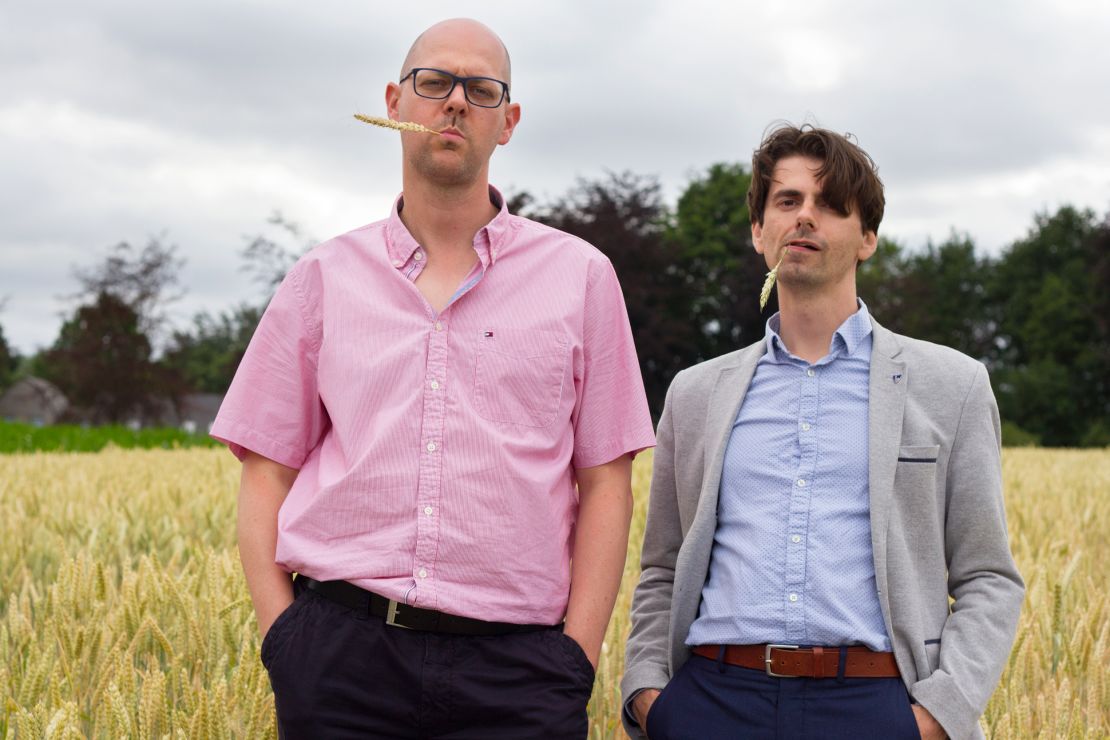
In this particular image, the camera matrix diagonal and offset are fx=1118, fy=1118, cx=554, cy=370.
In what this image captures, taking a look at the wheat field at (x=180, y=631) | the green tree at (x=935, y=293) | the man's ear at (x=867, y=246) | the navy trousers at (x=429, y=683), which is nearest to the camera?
the navy trousers at (x=429, y=683)

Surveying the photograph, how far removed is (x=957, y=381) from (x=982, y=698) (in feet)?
2.04

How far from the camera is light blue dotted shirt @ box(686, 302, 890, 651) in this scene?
7.01 ft

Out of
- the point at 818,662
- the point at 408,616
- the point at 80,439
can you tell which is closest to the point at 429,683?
the point at 408,616

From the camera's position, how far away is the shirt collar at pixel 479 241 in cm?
222

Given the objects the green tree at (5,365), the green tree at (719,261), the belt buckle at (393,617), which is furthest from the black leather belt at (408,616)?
the green tree at (5,365)

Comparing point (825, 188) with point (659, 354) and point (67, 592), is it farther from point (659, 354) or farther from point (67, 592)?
point (659, 354)

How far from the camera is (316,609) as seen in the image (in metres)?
2.12

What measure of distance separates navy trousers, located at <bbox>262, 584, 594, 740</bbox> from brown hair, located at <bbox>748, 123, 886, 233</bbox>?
41.7 inches

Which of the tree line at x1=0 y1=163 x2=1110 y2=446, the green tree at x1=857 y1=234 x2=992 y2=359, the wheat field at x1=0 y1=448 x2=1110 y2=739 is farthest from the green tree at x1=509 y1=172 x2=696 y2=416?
the wheat field at x1=0 y1=448 x2=1110 y2=739

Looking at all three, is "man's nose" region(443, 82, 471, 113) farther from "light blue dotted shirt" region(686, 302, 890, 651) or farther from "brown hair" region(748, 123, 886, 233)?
"light blue dotted shirt" region(686, 302, 890, 651)

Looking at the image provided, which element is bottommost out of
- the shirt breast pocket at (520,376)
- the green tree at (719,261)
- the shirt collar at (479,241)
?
the shirt breast pocket at (520,376)

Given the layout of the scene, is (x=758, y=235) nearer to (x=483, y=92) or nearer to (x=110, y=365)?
(x=483, y=92)

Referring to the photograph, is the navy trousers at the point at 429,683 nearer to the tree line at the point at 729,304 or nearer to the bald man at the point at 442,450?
the bald man at the point at 442,450

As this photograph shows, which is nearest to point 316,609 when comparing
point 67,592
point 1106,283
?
point 67,592
